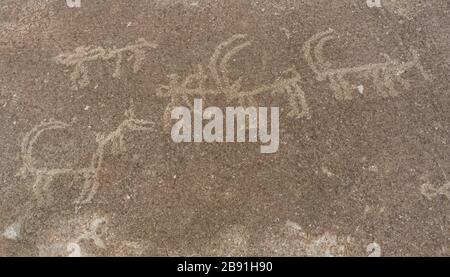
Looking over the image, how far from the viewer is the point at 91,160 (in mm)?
2658

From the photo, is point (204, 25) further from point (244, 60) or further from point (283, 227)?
point (283, 227)

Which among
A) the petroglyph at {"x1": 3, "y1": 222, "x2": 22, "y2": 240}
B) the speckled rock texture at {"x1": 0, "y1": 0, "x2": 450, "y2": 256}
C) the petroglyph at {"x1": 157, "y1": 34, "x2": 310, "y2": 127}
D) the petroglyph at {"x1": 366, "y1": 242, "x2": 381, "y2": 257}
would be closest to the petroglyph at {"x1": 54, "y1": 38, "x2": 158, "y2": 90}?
the speckled rock texture at {"x1": 0, "y1": 0, "x2": 450, "y2": 256}

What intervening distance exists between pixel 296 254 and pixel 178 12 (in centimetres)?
175

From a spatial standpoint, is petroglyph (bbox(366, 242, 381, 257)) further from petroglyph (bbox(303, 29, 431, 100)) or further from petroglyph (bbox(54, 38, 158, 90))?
petroglyph (bbox(54, 38, 158, 90))

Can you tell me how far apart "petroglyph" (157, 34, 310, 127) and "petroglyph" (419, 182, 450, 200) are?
0.78 metres

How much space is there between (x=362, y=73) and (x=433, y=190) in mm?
828

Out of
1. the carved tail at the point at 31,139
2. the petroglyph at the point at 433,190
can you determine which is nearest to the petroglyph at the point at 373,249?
the petroglyph at the point at 433,190

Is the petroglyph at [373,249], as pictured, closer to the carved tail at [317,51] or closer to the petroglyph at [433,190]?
the petroglyph at [433,190]

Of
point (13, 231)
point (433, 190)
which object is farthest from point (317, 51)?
point (13, 231)

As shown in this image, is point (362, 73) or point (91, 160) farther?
point (362, 73)

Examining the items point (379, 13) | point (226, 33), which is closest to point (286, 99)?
point (226, 33)

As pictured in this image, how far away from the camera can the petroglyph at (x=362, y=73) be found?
279 centimetres

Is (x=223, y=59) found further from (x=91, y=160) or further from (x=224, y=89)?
(x=91, y=160)

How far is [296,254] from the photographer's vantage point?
2.46 m
